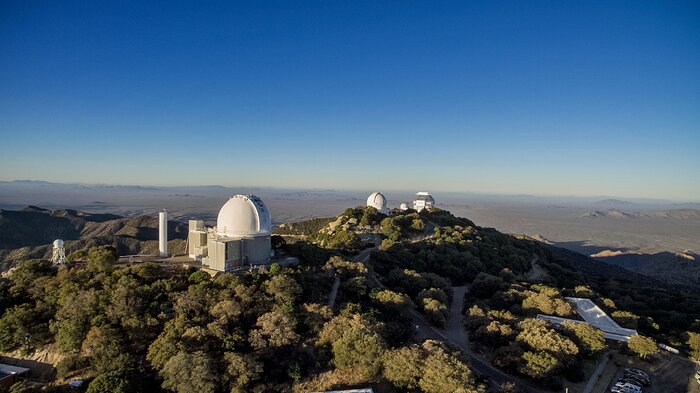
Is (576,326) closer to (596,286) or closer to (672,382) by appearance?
(672,382)

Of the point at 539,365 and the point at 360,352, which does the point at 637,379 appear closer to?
the point at 539,365

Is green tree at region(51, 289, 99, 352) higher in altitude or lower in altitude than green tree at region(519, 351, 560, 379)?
higher

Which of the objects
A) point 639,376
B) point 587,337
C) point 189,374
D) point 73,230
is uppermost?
point 189,374

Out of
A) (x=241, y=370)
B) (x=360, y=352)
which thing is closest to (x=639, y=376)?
(x=360, y=352)

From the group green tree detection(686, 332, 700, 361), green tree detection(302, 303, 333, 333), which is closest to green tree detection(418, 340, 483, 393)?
green tree detection(302, 303, 333, 333)

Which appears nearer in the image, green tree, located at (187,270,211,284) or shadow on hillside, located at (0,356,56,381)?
shadow on hillside, located at (0,356,56,381)

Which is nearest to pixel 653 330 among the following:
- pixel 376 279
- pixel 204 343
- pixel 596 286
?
pixel 596 286

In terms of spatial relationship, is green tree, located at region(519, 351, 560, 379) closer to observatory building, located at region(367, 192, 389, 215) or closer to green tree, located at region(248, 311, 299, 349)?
green tree, located at region(248, 311, 299, 349)
